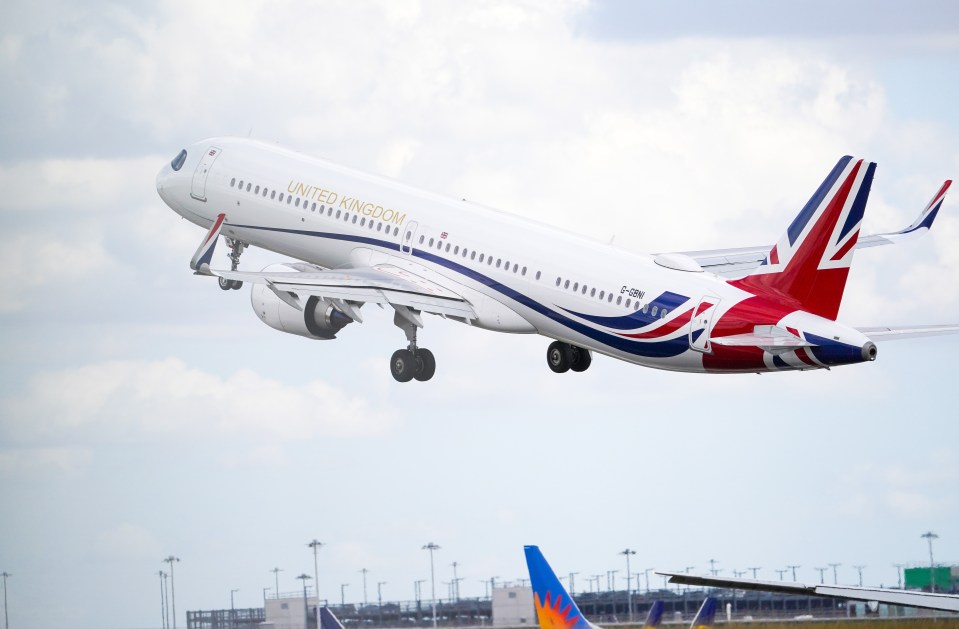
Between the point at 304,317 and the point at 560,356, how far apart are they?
10.6 metres

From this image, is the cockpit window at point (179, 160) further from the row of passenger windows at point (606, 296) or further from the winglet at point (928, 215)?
the winglet at point (928, 215)

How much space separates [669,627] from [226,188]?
29.5 meters

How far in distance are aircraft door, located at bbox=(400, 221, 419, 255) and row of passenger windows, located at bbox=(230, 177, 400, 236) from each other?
0.42 metres

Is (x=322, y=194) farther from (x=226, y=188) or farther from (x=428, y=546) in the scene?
(x=428, y=546)

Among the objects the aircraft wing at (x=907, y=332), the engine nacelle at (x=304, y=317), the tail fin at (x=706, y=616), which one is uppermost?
the engine nacelle at (x=304, y=317)

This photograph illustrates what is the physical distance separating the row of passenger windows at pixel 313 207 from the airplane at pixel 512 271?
7 centimetres

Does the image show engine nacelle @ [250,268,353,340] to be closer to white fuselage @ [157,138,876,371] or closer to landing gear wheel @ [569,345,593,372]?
white fuselage @ [157,138,876,371]

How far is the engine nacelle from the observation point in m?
77.9

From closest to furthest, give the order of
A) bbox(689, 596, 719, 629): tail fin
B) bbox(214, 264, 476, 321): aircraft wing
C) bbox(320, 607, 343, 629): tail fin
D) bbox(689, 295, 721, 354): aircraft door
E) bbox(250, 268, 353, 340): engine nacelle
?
1. bbox(689, 596, 719, 629): tail fin
2. bbox(320, 607, 343, 629): tail fin
3. bbox(689, 295, 721, 354): aircraft door
4. bbox(214, 264, 476, 321): aircraft wing
5. bbox(250, 268, 353, 340): engine nacelle

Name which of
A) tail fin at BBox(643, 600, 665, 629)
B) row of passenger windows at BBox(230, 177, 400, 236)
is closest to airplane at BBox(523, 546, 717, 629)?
tail fin at BBox(643, 600, 665, 629)

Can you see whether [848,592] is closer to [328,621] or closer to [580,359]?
[328,621]

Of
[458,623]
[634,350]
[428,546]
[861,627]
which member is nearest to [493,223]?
[634,350]

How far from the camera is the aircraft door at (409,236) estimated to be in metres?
75.6

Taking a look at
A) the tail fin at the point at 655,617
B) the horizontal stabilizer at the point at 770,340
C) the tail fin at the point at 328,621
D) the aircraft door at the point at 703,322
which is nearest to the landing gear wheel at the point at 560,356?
the aircraft door at the point at 703,322
